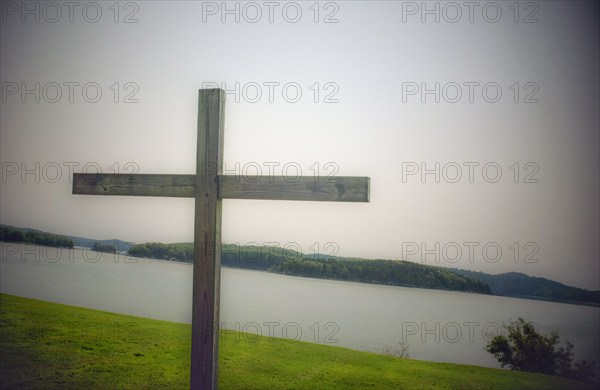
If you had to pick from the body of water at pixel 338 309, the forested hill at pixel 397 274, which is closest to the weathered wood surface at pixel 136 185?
the forested hill at pixel 397 274

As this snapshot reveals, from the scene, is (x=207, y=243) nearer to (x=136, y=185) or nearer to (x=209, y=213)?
(x=209, y=213)

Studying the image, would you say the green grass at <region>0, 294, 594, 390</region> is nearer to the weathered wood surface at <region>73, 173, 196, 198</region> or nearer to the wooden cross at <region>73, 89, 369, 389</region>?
the wooden cross at <region>73, 89, 369, 389</region>

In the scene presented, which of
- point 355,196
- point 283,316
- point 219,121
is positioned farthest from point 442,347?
point 219,121

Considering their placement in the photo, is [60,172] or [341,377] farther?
[60,172]

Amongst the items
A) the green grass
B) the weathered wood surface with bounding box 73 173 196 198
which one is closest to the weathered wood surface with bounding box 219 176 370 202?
A: the weathered wood surface with bounding box 73 173 196 198

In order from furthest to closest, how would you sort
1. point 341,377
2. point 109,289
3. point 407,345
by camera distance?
point 109,289 < point 407,345 < point 341,377

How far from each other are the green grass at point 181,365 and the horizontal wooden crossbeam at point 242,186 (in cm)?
214

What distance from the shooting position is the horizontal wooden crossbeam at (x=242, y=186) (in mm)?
3188

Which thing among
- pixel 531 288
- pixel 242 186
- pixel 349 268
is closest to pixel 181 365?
pixel 349 268

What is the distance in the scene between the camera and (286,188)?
3.38 m

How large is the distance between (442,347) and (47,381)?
399cm

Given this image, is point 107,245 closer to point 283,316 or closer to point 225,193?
point 283,316

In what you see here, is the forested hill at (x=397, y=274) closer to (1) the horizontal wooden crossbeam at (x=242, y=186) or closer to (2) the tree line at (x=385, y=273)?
(2) the tree line at (x=385, y=273)

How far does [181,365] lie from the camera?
16.8ft
